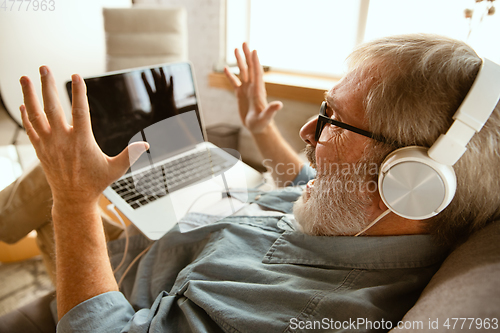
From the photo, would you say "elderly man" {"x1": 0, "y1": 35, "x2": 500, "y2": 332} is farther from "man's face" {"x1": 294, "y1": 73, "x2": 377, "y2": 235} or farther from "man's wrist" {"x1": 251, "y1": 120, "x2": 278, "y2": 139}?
"man's wrist" {"x1": 251, "y1": 120, "x2": 278, "y2": 139}

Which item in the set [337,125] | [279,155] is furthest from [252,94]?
[337,125]

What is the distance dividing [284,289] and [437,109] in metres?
0.46

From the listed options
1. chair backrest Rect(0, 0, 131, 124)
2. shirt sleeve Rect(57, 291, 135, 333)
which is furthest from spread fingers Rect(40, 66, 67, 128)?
shirt sleeve Rect(57, 291, 135, 333)

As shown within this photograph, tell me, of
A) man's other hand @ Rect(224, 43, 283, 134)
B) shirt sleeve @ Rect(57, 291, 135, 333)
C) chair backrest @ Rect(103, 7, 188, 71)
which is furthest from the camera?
chair backrest @ Rect(103, 7, 188, 71)

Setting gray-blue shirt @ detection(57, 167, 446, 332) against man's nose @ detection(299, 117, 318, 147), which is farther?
man's nose @ detection(299, 117, 318, 147)

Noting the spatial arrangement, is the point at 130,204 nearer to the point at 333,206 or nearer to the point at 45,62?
the point at 45,62

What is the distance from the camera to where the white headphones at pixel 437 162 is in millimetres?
477

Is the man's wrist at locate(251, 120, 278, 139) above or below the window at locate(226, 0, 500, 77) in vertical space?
below

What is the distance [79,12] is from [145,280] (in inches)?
30.6

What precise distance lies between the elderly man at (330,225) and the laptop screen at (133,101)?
0.30m

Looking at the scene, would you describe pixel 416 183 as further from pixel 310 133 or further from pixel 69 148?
pixel 69 148

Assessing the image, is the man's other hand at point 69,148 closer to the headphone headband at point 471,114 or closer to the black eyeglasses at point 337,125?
the black eyeglasses at point 337,125

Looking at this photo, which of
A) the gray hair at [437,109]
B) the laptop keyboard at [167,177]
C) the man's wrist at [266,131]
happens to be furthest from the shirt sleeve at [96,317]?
the man's wrist at [266,131]

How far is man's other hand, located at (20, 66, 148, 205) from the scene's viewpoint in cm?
57
